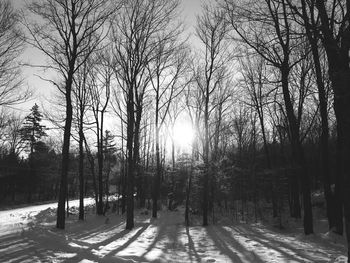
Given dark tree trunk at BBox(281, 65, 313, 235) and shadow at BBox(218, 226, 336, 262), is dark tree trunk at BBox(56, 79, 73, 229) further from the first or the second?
dark tree trunk at BBox(281, 65, 313, 235)

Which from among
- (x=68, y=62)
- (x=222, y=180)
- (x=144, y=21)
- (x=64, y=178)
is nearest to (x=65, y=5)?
(x=68, y=62)

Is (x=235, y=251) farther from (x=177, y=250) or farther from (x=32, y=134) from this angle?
(x=32, y=134)

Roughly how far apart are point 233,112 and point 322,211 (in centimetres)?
1432

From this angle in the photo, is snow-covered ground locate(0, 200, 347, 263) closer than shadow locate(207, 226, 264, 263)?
Yes

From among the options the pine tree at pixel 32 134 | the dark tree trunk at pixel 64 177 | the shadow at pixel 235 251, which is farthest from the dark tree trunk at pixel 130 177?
the pine tree at pixel 32 134

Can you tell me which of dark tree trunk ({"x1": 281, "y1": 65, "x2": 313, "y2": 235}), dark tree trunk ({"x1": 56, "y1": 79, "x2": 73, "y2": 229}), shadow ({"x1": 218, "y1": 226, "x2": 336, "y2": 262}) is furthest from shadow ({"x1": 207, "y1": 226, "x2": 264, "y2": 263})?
dark tree trunk ({"x1": 56, "y1": 79, "x2": 73, "y2": 229})

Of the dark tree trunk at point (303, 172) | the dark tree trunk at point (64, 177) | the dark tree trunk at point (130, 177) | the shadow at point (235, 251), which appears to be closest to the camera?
the shadow at point (235, 251)

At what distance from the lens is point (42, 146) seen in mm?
46750

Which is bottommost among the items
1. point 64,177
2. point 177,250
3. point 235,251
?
point 177,250

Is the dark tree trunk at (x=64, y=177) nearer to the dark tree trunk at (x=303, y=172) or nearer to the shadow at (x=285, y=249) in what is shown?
the shadow at (x=285, y=249)

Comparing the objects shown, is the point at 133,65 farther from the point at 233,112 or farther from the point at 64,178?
the point at 233,112

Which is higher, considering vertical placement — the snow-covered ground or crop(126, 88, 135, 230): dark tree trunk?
crop(126, 88, 135, 230): dark tree trunk

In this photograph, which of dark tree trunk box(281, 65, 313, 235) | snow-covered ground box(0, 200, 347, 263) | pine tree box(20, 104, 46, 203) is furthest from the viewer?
pine tree box(20, 104, 46, 203)

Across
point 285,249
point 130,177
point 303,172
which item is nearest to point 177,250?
point 285,249
